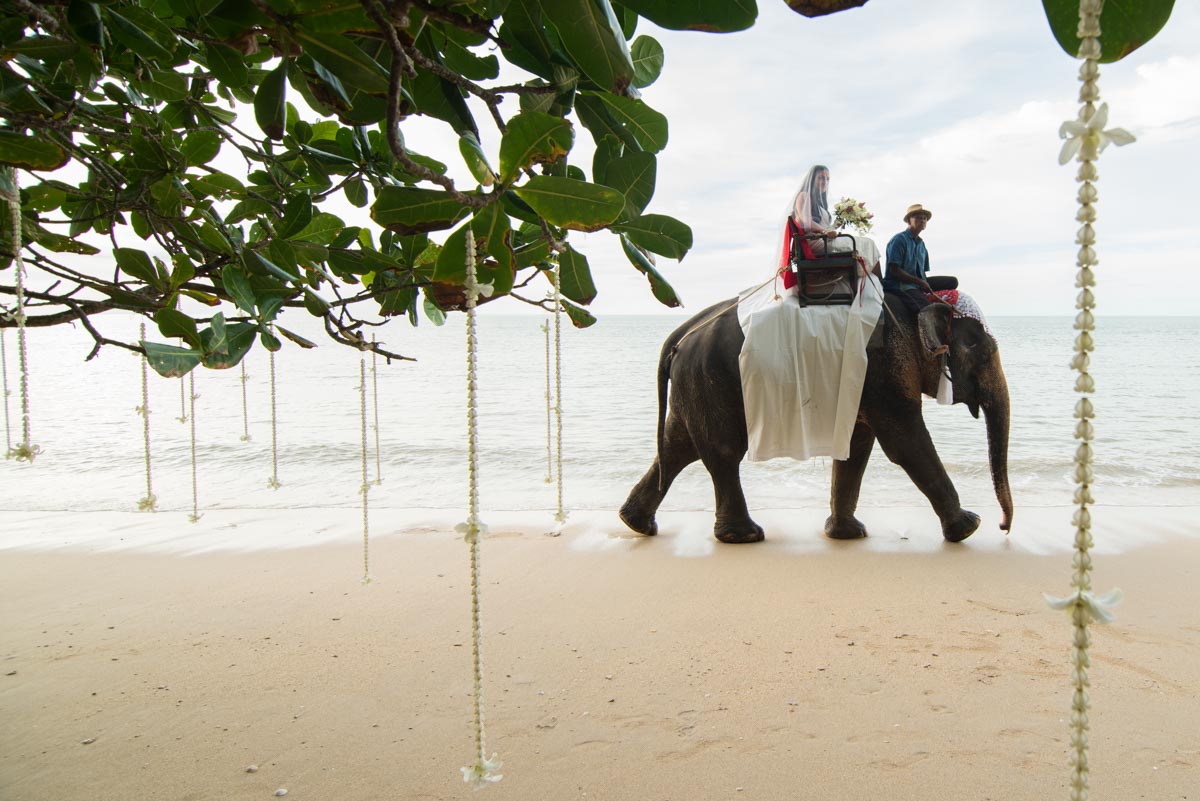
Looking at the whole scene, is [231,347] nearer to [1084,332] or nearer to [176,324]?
[176,324]

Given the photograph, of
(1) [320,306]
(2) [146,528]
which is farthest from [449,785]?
(2) [146,528]

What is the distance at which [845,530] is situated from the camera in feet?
18.3

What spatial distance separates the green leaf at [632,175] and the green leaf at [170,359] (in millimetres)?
836

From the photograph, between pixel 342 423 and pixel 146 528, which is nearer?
pixel 146 528

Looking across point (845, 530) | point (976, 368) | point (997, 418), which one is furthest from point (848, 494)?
point (976, 368)

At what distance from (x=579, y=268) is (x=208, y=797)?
1922 mm

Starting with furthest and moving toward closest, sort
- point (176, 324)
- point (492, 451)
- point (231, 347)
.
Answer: point (492, 451) → point (176, 324) → point (231, 347)

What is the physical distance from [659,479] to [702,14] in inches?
198

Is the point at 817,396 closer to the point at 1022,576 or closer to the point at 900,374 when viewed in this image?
the point at 900,374

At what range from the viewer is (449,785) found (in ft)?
7.71

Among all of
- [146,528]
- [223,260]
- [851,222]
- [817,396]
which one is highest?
[851,222]

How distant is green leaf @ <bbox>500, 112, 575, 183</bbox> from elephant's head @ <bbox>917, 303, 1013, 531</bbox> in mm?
4382

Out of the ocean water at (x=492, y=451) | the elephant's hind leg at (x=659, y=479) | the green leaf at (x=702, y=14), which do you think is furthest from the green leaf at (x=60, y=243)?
the elephant's hind leg at (x=659, y=479)

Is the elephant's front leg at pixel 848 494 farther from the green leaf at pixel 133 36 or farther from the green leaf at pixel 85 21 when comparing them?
the green leaf at pixel 85 21
